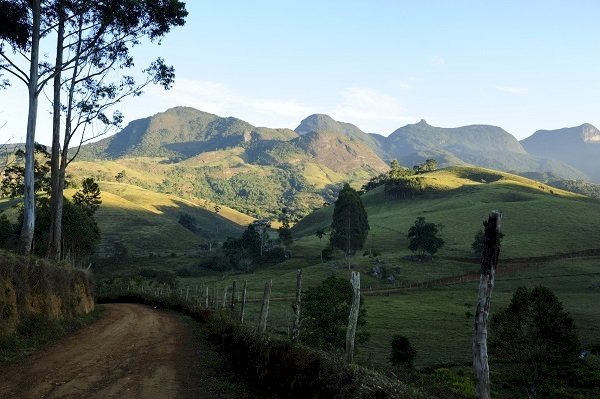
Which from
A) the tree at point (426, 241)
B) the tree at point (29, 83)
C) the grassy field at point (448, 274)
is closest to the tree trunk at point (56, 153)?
the tree at point (29, 83)

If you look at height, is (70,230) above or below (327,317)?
above

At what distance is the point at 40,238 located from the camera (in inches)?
3174

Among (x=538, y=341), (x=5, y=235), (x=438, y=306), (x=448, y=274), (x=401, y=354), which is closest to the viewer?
(x=401, y=354)

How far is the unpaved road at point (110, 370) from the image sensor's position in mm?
12922

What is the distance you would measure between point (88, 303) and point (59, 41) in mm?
18341

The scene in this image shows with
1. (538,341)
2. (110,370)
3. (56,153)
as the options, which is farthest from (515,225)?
(110,370)

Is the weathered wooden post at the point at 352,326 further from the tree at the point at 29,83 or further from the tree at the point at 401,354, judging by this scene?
the tree at the point at 401,354

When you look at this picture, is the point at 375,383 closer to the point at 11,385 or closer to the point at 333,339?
the point at 11,385

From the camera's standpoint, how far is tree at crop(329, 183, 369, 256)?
12656 cm

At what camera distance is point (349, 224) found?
12681cm

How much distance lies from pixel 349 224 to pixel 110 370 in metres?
113

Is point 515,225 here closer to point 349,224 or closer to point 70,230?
point 349,224

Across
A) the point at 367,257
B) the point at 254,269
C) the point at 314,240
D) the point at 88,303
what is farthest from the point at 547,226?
the point at 88,303

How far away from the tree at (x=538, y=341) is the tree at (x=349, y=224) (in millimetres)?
78731
